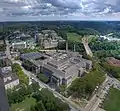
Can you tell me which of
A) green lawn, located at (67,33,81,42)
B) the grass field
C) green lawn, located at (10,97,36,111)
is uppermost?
green lawn, located at (67,33,81,42)

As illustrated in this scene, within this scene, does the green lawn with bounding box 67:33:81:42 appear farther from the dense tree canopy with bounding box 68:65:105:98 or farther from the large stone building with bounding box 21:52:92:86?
the dense tree canopy with bounding box 68:65:105:98

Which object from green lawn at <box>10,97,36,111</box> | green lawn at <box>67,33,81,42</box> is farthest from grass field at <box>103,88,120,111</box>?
green lawn at <box>67,33,81,42</box>

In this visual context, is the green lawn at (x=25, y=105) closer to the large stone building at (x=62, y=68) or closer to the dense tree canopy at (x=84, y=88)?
the dense tree canopy at (x=84, y=88)

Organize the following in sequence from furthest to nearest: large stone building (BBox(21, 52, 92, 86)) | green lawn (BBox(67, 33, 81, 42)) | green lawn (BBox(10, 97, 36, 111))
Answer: green lawn (BBox(67, 33, 81, 42)) < large stone building (BBox(21, 52, 92, 86)) < green lawn (BBox(10, 97, 36, 111))

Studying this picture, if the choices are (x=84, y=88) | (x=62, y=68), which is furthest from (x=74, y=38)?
(x=84, y=88)

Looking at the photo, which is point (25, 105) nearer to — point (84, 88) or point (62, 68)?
point (84, 88)

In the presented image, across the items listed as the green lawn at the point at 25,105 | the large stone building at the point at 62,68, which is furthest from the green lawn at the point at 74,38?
the green lawn at the point at 25,105

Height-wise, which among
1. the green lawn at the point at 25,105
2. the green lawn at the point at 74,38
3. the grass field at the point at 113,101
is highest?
the green lawn at the point at 74,38

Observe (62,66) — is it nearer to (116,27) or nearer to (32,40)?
(32,40)

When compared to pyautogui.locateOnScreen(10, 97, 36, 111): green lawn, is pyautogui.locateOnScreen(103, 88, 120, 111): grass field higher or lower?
lower
